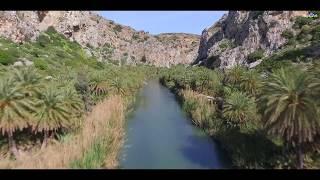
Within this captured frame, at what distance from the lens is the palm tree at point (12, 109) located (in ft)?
119

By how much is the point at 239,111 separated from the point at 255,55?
60.2 m

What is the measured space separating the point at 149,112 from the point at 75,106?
3459 centimetres

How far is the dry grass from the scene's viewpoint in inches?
1314

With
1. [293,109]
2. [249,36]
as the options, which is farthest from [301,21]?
[293,109]

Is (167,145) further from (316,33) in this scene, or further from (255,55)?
(255,55)

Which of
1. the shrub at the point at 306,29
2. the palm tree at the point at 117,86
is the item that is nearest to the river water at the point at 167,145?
the palm tree at the point at 117,86

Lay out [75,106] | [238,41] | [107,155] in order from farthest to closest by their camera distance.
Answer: [238,41] → [75,106] → [107,155]

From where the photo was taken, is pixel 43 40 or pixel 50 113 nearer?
pixel 50 113

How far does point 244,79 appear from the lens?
2356 inches

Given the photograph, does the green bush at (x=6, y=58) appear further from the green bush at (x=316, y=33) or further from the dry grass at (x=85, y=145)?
the green bush at (x=316, y=33)

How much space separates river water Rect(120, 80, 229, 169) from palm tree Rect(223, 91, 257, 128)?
3404 mm

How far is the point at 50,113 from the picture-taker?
127 ft

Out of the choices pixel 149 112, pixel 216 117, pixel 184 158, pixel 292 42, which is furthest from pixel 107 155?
pixel 292 42
